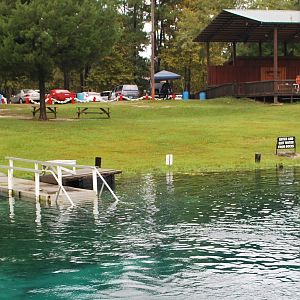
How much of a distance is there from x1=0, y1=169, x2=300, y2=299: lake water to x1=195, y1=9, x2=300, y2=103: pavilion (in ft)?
102

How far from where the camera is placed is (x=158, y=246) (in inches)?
529

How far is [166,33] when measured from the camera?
84.5 metres

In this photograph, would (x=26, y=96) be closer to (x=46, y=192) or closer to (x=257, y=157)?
(x=257, y=157)

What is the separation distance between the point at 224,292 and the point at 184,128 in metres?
27.0

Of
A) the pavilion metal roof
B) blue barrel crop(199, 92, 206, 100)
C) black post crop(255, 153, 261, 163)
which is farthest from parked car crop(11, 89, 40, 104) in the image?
black post crop(255, 153, 261, 163)

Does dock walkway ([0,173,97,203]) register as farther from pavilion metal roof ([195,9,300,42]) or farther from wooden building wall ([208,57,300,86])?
wooden building wall ([208,57,300,86])

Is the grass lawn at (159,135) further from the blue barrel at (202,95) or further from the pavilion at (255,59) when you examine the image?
the blue barrel at (202,95)

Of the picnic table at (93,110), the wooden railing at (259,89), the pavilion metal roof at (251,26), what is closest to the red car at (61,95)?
the picnic table at (93,110)

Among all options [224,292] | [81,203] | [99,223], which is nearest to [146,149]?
[81,203]

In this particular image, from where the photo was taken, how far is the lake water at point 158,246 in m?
10.8

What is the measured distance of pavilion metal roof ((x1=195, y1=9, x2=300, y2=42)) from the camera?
4966cm

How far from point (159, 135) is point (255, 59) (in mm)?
25823

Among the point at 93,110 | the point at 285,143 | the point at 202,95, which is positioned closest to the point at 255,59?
the point at 202,95

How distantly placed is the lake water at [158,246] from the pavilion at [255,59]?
30987 mm
